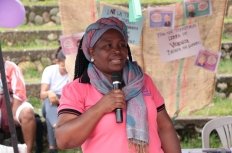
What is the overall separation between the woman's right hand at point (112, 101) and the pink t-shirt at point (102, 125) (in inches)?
2.4

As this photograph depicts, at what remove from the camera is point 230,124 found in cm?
446

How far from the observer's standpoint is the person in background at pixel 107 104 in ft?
8.19

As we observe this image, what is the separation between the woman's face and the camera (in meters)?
2.61

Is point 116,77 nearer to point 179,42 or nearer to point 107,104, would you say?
point 107,104

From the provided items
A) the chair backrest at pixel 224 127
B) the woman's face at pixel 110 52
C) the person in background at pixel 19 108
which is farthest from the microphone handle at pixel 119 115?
the person in background at pixel 19 108

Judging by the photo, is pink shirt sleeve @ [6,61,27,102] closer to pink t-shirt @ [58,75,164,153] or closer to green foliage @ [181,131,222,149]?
green foliage @ [181,131,222,149]

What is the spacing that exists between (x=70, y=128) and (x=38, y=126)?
3657 millimetres

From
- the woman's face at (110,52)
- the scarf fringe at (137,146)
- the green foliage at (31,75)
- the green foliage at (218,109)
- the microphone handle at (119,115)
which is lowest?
the green foliage at (218,109)

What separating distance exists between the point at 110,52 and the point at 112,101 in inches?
10.7

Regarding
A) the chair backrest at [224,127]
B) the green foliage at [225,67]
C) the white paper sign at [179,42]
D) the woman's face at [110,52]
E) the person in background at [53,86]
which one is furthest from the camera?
the green foliage at [225,67]

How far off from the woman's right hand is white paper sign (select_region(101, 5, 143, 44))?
178cm

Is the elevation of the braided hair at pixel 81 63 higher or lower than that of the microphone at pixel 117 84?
higher

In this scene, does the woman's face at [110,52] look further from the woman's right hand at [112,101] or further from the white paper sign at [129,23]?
the white paper sign at [129,23]

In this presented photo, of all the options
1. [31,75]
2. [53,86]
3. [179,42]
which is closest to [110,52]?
[179,42]
